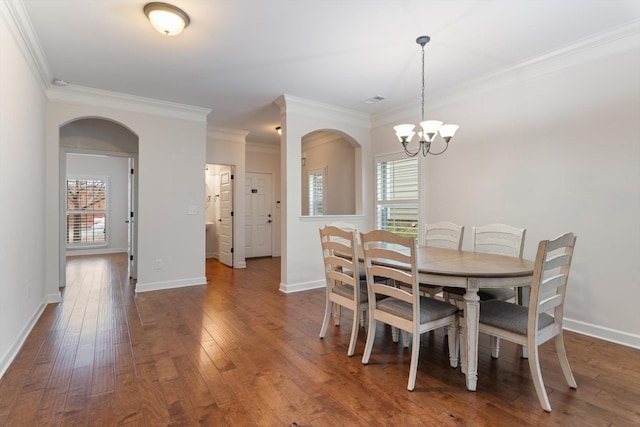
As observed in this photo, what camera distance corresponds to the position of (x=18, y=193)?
273cm

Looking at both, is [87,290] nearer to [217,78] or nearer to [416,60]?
[217,78]

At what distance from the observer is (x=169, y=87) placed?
13.3 feet

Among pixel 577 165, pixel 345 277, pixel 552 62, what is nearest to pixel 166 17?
pixel 345 277

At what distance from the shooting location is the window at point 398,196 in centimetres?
471

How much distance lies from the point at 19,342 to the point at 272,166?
5.82 m

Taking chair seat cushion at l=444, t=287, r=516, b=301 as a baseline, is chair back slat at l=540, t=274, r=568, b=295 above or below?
above

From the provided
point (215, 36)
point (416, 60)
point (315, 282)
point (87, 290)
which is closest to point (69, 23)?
point (215, 36)

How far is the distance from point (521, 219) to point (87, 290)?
5608mm

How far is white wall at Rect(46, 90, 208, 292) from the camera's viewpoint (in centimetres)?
409

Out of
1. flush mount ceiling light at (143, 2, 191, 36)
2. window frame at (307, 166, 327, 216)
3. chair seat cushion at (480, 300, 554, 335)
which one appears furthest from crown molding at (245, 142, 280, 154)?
chair seat cushion at (480, 300, 554, 335)

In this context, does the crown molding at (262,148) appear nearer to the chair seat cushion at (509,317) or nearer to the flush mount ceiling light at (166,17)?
the flush mount ceiling light at (166,17)

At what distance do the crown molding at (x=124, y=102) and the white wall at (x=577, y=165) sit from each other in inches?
150

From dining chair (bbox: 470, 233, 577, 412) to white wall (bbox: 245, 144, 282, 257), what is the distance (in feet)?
19.8

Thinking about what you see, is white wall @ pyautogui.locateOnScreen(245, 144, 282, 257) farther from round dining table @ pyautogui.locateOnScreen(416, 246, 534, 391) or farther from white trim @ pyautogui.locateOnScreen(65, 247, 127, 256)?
round dining table @ pyautogui.locateOnScreen(416, 246, 534, 391)
